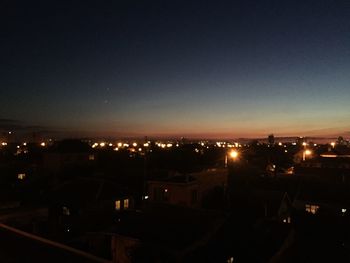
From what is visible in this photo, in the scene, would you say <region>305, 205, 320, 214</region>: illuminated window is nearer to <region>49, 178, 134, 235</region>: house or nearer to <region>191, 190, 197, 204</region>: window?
<region>191, 190, 197, 204</region>: window

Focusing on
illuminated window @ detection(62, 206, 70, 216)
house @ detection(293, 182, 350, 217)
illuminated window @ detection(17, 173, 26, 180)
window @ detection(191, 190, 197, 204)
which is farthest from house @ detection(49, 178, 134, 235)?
illuminated window @ detection(17, 173, 26, 180)

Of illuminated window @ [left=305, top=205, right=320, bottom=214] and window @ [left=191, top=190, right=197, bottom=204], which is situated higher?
window @ [left=191, top=190, right=197, bottom=204]

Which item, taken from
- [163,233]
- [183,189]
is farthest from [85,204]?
[163,233]

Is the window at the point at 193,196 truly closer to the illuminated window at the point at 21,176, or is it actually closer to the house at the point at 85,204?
the house at the point at 85,204

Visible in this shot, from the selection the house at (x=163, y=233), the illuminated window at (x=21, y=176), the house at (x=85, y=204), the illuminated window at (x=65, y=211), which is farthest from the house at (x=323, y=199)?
the illuminated window at (x=21, y=176)

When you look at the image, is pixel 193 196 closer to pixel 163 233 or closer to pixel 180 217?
pixel 180 217

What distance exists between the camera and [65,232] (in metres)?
17.6

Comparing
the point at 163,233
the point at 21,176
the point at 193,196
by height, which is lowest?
the point at 21,176

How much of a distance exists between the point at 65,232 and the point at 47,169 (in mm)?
22084

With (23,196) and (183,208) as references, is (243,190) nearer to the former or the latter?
(183,208)

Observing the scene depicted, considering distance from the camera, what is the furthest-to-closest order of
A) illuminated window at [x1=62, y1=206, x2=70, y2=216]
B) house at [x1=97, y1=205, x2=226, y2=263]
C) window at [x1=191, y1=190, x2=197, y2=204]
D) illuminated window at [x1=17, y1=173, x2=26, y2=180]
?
illuminated window at [x1=17, y1=173, x2=26, y2=180] → illuminated window at [x1=62, y1=206, x2=70, y2=216] → window at [x1=191, y1=190, x2=197, y2=204] → house at [x1=97, y1=205, x2=226, y2=263]

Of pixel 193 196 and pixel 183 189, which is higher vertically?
pixel 183 189

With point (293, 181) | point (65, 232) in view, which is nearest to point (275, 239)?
point (65, 232)


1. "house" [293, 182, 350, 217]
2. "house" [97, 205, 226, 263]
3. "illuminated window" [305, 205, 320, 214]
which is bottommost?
"illuminated window" [305, 205, 320, 214]
